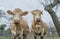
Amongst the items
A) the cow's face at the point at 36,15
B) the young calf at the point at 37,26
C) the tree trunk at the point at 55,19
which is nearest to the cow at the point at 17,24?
the cow's face at the point at 36,15

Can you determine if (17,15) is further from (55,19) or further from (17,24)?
(55,19)

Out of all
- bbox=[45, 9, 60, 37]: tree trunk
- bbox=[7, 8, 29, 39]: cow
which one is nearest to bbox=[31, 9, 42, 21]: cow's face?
bbox=[7, 8, 29, 39]: cow

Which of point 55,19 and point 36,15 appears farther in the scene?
point 55,19

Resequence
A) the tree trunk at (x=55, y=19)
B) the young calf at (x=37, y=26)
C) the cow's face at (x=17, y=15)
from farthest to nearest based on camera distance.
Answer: the tree trunk at (x=55, y=19), the young calf at (x=37, y=26), the cow's face at (x=17, y=15)

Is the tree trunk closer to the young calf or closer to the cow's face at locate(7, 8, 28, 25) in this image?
the young calf

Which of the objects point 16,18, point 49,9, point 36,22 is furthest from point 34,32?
point 49,9

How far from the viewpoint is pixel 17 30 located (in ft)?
39.9

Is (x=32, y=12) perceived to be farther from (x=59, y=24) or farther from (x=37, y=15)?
(x=59, y=24)

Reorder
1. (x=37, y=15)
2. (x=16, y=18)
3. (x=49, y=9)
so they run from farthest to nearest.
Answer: (x=49, y=9) → (x=37, y=15) → (x=16, y=18)

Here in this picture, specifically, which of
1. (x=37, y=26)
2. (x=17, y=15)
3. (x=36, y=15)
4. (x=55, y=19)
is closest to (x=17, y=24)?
(x=17, y=15)

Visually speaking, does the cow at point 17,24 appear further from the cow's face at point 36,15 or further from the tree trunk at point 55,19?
the tree trunk at point 55,19

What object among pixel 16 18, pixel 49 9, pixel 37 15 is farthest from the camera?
pixel 49 9

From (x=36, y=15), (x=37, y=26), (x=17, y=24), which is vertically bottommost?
(x=37, y=26)

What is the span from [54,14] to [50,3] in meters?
1.54
